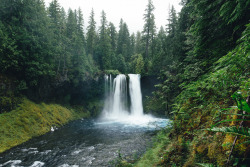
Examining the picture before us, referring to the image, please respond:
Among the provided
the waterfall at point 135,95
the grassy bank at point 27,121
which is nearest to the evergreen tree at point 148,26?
the waterfall at point 135,95

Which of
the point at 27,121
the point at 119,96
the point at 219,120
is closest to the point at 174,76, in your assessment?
the point at 219,120

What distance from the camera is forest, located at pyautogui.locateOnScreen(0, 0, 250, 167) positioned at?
7.32ft

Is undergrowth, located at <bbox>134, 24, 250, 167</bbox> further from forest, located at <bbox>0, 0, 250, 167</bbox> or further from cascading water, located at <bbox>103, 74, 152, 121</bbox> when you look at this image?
cascading water, located at <bbox>103, 74, 152, 121</bbox>

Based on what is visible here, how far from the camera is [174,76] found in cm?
817

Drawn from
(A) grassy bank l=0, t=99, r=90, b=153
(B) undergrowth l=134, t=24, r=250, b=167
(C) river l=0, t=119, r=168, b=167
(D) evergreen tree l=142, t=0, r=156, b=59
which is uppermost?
(D) evergreen tree l=142, t=0, r=156, b=59

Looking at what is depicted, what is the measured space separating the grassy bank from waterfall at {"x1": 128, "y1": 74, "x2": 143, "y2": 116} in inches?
499

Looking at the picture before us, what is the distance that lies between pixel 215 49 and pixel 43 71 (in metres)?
15.7


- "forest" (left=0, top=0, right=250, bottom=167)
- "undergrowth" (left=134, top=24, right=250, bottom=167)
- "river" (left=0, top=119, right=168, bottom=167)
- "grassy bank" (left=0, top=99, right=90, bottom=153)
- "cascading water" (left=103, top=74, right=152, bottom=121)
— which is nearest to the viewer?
"undergrowth" (left=134, top=24, right=250, bottom=167)

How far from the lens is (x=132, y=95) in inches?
1018

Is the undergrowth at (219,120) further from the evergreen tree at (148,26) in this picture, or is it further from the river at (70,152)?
the evergreen tree at (148,26)

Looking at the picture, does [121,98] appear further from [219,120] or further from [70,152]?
[219,120]

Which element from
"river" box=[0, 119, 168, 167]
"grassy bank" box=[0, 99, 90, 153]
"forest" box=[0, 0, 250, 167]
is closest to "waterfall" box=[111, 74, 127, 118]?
"forest" box=[0, 0, 250, 167]

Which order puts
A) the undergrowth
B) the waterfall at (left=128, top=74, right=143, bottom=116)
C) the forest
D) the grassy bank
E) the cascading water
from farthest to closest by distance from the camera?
the waterfall at (left=128, top=74, right=143, bottom=116), the cascading water, the grassy bank, the forest, the undergrowth

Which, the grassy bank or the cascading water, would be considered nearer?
the grassy bank
